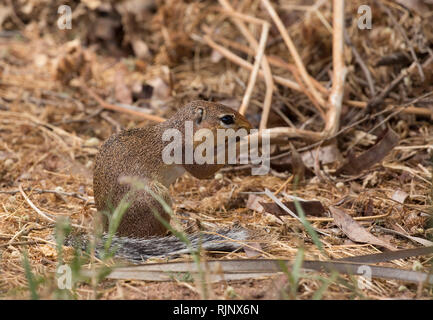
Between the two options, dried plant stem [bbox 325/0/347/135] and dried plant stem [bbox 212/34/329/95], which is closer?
dried plant stem [bbox 325/0/347/135]

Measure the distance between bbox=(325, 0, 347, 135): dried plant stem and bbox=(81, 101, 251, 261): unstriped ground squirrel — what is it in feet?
2.71

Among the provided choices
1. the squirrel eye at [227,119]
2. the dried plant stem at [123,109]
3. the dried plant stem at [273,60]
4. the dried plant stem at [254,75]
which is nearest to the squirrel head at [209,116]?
the squirrel eye at [227,119]

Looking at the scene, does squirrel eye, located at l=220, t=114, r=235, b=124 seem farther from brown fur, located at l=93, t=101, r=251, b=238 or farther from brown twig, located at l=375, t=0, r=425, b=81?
brown twig, located at l=375, t=0, r=425, b=81

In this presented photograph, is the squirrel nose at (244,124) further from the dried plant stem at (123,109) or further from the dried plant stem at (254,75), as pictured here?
the dried plant stem at (123,109)

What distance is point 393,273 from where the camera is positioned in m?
2.09

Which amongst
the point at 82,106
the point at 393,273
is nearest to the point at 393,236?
the point at 393,273

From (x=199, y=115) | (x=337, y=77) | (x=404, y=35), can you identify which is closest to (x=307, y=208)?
(x=199, y=115)

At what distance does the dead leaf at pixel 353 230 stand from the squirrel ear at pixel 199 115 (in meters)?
0.83

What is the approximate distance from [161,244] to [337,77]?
1873 mm

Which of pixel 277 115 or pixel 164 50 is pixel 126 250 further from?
pixel 164 50

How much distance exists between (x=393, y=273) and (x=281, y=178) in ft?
5.04

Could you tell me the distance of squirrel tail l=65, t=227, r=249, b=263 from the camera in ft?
7.74

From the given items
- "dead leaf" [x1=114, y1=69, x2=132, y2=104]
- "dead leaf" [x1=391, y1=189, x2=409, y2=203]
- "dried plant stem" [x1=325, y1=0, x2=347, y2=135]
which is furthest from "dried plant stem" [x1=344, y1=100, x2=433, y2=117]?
"dead leaf" [x1=114, y1=69, x2=132, y2=104]

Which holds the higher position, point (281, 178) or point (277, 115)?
point (277, 115)
